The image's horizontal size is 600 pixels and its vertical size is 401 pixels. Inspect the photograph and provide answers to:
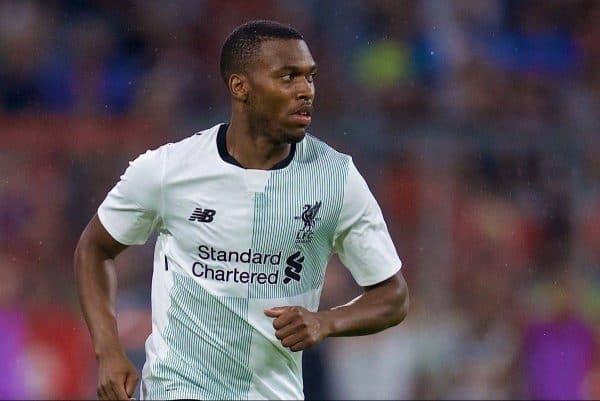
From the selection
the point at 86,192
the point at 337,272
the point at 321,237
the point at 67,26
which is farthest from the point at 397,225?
the point at 321,237

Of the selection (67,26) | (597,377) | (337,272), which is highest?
(67,26)

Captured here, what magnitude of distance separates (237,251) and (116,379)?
61 centimetres

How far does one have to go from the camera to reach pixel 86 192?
30.5ft

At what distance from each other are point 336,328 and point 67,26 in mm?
6210

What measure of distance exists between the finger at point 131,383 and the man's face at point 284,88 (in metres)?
0.98

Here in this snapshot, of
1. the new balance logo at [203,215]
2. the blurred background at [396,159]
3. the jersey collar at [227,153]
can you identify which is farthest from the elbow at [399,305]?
Result: the blurred background at [396,159]

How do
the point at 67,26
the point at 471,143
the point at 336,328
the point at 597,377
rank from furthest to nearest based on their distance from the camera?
the point at 67,26, the point at 471,143, the point at 597,377, the point at 336,328

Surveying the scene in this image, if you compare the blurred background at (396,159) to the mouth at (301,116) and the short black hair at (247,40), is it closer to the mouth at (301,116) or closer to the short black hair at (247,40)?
the short black hair at (247,40)

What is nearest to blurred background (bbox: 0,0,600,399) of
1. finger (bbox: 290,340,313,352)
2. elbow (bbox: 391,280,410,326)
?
elbow (bbox: 391,280,410,326)

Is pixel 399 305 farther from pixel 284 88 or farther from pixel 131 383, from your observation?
pixel 131 383

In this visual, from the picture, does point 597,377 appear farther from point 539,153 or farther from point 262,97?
point 262,97

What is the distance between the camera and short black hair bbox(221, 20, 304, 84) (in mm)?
4789

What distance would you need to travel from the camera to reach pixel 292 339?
14.1 feet

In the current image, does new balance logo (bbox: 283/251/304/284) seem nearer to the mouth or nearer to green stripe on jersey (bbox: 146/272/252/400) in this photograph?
green stripe on jersey (bbox: 146/272/252/400)
